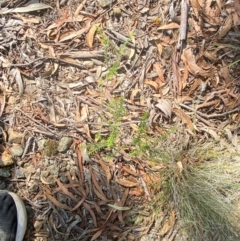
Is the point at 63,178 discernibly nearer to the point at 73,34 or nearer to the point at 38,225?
the point at 38,225

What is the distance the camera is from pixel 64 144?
1.86 meters

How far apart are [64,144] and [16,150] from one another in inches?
8.7

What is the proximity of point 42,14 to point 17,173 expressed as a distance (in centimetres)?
71

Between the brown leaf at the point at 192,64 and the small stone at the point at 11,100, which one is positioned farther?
the small stone at the point at 11,100

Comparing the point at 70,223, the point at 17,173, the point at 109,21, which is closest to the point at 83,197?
the point at 70,223

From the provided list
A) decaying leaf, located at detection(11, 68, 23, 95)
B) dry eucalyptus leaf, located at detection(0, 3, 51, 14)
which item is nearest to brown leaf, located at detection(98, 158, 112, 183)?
decaying leaf, located at detection(11, 68, 23, 95)

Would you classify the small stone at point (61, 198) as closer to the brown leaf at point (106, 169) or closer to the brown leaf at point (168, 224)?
the brown leaf at point (106, 169)

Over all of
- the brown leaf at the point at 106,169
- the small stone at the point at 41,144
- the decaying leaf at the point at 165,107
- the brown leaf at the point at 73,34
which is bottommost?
the brown leaf at the point at 106,169

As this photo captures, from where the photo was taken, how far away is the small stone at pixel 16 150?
1900 millimetres

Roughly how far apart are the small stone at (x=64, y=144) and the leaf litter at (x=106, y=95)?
Answer: 14 millimetres

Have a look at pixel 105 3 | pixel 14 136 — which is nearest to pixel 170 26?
pixel 105 3

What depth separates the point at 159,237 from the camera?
1.84 meters

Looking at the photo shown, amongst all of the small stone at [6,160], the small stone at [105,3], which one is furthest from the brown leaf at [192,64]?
the small stone at [6,160]

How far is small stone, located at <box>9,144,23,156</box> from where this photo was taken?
1.90 m
